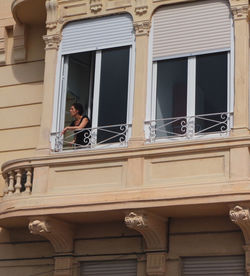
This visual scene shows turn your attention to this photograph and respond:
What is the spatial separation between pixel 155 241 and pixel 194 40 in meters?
3.78

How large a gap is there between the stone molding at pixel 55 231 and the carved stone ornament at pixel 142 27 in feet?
12.8

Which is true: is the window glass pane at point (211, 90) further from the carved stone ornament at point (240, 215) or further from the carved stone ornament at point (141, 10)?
the carved stone ornament at point (240, 215)

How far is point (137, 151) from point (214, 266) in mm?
2474

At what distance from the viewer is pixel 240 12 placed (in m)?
14.9

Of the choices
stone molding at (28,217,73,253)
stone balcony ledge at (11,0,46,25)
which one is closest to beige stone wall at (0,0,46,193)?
stone balcony ledge at (11,0,46,25)

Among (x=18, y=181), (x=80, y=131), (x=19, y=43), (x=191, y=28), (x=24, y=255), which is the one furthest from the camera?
(x=19, y=43)

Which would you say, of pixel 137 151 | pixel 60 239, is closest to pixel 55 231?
pixel 60 239

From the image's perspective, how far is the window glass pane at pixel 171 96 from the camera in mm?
15008

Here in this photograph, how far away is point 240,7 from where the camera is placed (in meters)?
14.9

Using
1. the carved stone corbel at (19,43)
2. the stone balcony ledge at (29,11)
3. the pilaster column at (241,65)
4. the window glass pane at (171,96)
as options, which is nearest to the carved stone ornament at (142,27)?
the window glass pane at (171,96)

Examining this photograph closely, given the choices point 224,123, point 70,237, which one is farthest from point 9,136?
point 224,123

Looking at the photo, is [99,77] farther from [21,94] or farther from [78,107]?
[21,94]

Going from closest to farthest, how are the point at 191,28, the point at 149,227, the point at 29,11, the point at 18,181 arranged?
the point at 149,227 → the point at 191,28 → the point at 18,181 → the point at 29,11

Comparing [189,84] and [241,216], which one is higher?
[189,84]
